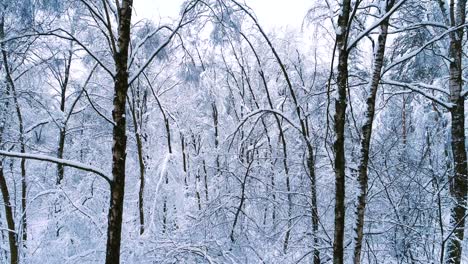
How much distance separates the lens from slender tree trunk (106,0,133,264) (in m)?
4.03

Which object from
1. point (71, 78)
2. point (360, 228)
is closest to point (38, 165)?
point (71, 78)

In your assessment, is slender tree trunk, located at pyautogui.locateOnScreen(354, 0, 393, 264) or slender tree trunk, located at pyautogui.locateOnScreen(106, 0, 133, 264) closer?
slender tree trunk, located at pyautogui.locateOnScreen(106, 0, 133, 264)

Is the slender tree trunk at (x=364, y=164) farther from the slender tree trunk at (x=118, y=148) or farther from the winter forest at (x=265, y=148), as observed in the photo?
the slender tree trunk at (x=118, y=148)

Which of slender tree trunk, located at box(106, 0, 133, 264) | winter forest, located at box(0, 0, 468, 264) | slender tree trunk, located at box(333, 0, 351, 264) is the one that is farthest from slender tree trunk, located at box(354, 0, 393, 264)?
slender tree trunk, located at box(106, 0, 133, 264)

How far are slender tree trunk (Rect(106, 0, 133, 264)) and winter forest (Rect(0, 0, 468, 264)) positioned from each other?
0.5 inches

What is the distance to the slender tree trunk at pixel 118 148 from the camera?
13.2 ft

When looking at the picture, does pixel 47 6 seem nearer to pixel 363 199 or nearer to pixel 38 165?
pixel 363 199

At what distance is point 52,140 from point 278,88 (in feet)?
34.3

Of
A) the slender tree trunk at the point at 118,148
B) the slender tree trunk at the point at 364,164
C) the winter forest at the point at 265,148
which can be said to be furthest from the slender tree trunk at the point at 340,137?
the slender tree trunk at the point at 118,148

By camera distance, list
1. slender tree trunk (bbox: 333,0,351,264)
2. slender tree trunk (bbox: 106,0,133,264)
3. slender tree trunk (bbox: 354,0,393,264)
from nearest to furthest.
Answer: slender tree trunk (bbox: 333,0,351,264) < slender tree trunk (bbox: 106,0,133,264) < slender tree trunk (bbox: 354,0,393,264)

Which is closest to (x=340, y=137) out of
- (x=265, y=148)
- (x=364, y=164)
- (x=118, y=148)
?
(x=364, y=164)

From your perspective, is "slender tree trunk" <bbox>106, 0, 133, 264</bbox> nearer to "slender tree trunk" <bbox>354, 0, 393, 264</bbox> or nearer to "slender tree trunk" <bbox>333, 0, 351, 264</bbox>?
"slender tree trunk" <bbox>333, 0, 351, 264</bbox>

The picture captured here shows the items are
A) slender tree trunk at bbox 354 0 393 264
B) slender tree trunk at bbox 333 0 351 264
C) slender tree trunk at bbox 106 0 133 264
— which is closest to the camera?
slender tree trunk at bbox 333 0 351 264

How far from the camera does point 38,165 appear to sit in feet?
61.7
